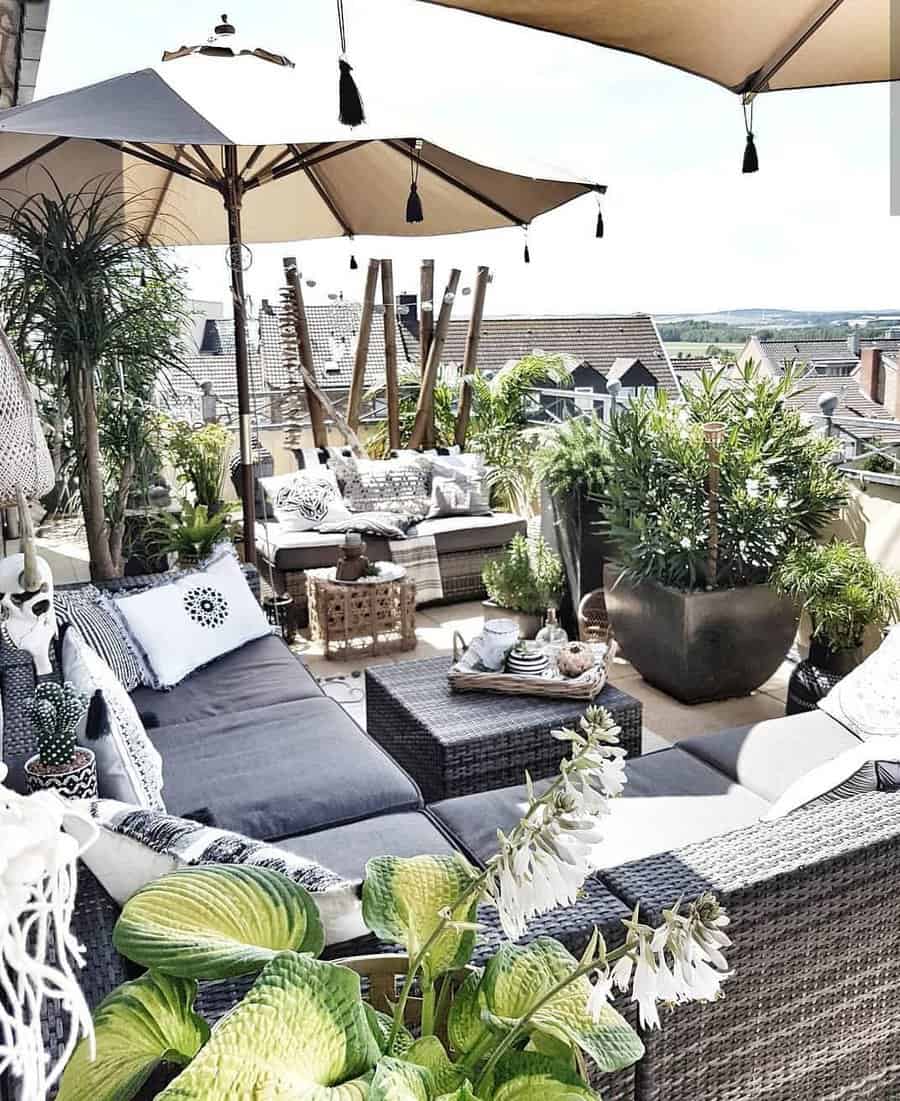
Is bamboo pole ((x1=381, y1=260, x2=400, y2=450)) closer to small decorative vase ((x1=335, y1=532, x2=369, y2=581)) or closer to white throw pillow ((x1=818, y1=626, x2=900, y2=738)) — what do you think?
small decorative vase ((x1=335, y1=532, x2=369, y2=581))

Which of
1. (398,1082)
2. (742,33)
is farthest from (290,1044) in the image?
(742,33)

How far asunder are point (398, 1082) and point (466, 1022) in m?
0.22

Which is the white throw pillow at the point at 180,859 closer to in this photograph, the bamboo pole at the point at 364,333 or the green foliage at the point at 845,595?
the green foliage at the point at 845,595

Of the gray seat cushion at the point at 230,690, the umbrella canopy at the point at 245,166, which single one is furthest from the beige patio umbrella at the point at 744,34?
the gray seat cushion at the point at 230,690

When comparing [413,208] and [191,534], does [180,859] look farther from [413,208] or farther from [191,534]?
[413,208]

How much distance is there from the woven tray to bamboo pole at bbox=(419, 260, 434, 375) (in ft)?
12.1

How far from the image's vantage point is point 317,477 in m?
5.36

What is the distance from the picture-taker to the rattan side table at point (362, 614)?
173 inches

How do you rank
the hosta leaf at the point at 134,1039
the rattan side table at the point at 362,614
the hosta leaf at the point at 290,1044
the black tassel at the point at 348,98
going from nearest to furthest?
the hosta leaf at the point at 290,1044 → the hosta leaf at the point at 134,1039 → the black tassel at the point at 348,98 → the rattan side table at the point at 362,614

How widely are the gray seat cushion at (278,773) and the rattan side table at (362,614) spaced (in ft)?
5.51

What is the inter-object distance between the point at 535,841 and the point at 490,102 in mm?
13524

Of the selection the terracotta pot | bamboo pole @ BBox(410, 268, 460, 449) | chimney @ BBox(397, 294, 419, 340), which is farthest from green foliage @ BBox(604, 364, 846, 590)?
chimney @ BBox(397, 294, 419, 340)

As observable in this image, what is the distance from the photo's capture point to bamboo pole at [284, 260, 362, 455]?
5.69 metres

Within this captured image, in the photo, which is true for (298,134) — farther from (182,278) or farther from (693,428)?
(693,428)
